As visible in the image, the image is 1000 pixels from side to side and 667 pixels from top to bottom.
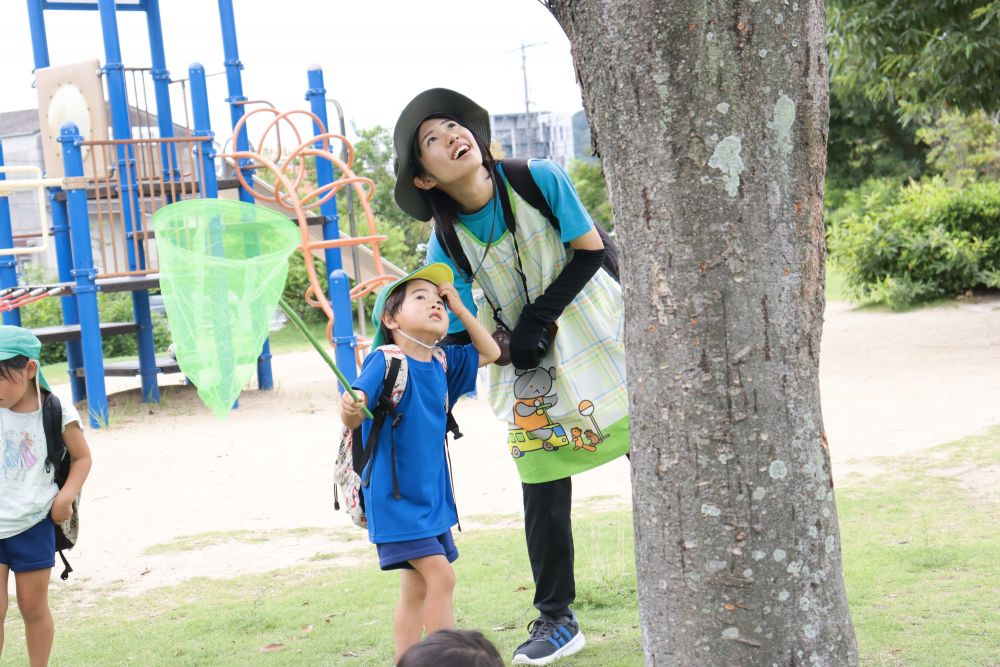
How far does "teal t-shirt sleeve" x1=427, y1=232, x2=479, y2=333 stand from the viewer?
325 cm

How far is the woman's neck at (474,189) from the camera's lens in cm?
317

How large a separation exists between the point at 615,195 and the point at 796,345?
453mm

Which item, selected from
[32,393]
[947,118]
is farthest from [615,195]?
[947,118]

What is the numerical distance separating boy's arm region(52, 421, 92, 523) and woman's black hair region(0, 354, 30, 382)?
0.22 metres

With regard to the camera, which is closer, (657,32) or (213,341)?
(657,32)

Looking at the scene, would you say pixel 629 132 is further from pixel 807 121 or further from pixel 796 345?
pixel 796 345

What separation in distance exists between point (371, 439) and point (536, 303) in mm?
629

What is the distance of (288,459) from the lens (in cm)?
778

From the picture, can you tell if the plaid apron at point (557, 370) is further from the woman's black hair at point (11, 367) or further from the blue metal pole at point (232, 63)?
the blue metal pole at point (232, 63)

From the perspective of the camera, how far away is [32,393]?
335cm

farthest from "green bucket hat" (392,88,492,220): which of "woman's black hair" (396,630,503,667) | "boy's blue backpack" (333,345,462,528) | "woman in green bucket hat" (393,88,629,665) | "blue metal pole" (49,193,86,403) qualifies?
"blue metal pole" (49,193,86,403)

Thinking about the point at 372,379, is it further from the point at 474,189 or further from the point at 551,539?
the point at 551,539

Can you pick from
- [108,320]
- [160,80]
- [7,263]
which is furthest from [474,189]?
[108,320]

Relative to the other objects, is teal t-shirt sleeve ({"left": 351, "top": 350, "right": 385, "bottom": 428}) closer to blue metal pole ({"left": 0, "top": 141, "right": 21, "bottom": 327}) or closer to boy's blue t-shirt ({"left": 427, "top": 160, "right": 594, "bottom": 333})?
boy's blue t-shirt ({"left": 427, "top": 160, "right": 594, "bottom": 333})
